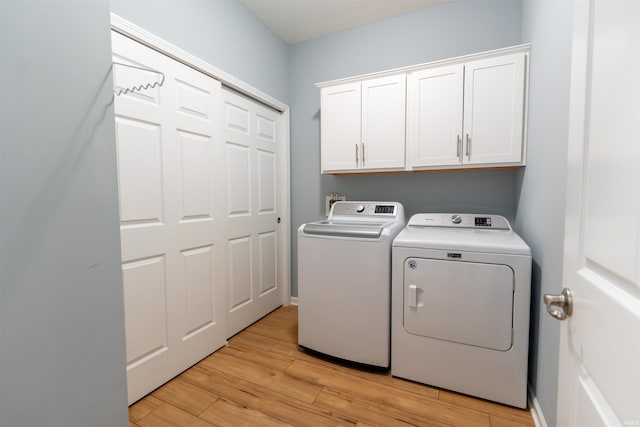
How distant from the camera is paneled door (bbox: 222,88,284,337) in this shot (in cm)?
219

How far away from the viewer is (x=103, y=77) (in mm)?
801

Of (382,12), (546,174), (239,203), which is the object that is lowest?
(239,203)

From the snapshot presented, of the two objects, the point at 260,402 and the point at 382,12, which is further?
the point at 382,12

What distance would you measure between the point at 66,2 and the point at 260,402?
1823mm

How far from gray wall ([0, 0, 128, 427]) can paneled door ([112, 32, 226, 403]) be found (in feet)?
2.32

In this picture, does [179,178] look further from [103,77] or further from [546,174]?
[546,174]

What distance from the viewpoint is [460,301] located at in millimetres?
1542

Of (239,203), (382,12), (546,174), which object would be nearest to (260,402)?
(239,203)

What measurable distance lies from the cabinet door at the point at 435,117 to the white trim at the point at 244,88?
4.04 ft

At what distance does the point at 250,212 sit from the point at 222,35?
1354mm

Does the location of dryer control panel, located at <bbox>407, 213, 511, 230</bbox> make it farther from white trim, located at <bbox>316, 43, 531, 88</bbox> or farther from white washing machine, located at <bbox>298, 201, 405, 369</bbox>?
white trim, located at <bbox>316, 43, 531, 88</bbox>

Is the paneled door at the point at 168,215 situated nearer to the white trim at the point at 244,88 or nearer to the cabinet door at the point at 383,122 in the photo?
the white trim at the point at 244,88

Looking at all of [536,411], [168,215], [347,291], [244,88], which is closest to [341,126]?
[244,88]

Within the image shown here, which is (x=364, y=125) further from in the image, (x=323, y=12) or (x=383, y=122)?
(x=323, y=12)
